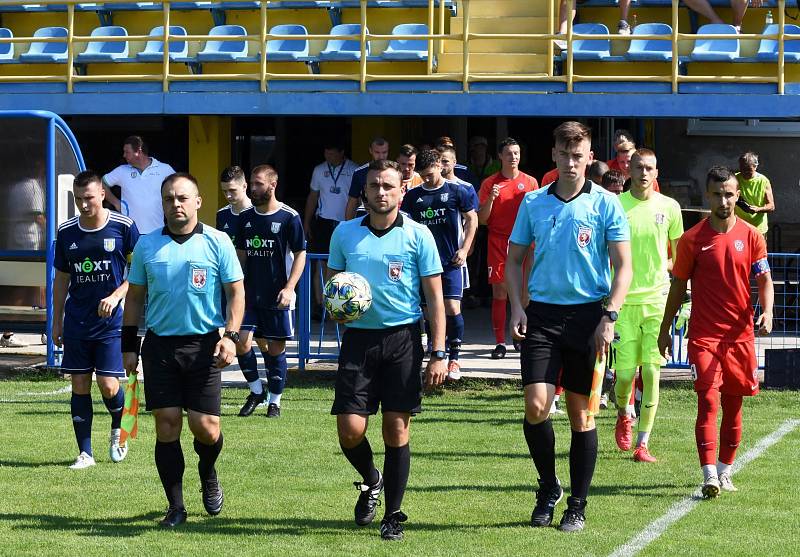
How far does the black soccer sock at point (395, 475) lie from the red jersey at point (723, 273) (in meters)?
2.11

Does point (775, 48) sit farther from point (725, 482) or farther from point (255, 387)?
point (725, 482)

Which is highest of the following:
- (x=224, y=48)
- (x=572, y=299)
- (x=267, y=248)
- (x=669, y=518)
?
(x=224, y=48)

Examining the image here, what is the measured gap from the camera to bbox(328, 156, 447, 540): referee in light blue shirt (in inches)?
269

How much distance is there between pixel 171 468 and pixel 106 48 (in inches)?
487

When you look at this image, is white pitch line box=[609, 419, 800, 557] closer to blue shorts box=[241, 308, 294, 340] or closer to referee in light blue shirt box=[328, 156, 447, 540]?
referee in light blue shirt box=[328, 156, 447, 540]

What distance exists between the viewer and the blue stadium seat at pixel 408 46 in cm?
1638

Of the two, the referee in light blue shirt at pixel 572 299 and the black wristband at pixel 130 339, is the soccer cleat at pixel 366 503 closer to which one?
the referee in light blue shirt at pixel 572 299

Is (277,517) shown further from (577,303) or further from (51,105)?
(51,105)

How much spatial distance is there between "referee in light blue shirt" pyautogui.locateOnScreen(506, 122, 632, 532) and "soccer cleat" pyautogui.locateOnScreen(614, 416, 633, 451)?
2.34 metres

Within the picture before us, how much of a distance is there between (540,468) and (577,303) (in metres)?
0.92

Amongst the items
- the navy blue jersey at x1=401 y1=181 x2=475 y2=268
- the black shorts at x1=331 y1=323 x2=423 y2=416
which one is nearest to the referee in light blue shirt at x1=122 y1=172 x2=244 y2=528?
the black shorts at x1=331 y1=323 x2=423 y2=416

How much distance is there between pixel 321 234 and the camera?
645 inches

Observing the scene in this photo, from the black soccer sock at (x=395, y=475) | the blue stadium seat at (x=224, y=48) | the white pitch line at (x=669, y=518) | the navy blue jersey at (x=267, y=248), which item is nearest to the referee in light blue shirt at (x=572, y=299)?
the white pitch line at (x=669, y=518)

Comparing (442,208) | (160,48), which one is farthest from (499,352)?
(160,48)
